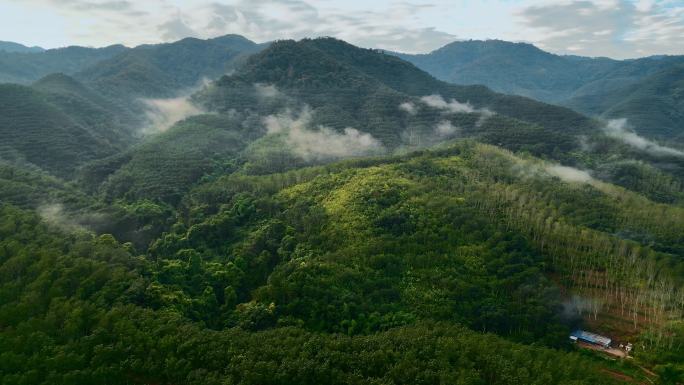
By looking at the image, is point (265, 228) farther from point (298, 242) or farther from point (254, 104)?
point (254, 104)

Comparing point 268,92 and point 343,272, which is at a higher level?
point 268,92

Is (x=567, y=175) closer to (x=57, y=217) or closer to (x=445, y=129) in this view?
(x=445, y=129)

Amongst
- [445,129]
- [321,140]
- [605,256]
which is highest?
[445,129]

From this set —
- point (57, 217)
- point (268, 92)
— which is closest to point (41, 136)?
point (57, 217)

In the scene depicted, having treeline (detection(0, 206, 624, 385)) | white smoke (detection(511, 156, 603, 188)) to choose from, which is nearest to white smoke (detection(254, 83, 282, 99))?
white smoke (detection(511, 156, 603, 188))

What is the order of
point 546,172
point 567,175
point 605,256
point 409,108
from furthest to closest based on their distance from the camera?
point 409,108 → point 567,175 → point 546,172 → point 605,256

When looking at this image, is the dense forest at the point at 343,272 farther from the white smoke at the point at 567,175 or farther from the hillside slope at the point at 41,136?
the hillside slope at the point at 41,136

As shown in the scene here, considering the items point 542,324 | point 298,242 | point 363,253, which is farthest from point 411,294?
point 298,242
